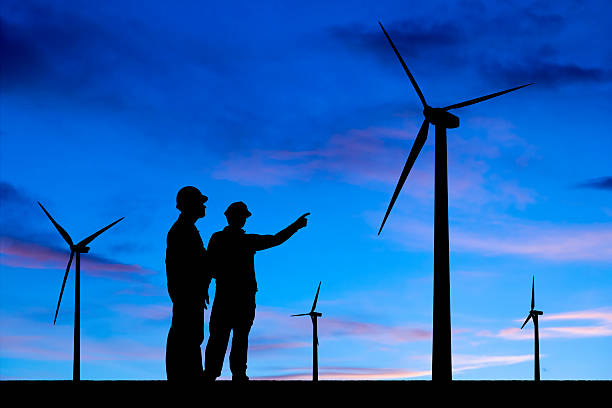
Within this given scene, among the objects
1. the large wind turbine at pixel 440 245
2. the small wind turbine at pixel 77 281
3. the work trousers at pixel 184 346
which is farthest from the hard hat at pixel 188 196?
the small wind turbine at pixel 77 281

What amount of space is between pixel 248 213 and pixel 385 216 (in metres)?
10.1

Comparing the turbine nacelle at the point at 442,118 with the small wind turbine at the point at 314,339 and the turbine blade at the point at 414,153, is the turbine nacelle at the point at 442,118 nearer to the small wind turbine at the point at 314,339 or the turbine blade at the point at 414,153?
the turbine blade at the point at 414,153

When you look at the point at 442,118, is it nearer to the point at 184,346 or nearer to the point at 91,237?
the point at 184,346

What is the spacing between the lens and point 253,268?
51.8 feet

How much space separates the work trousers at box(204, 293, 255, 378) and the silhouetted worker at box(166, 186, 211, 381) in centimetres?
195

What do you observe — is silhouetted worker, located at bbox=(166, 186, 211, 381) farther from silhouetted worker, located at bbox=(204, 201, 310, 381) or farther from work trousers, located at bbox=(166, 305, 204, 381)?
silhouetted worker, located at bbox=(204, 201, 310, 381)

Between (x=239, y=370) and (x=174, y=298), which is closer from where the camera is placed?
(x=174, y=298)

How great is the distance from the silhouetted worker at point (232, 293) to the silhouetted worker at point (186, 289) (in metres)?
1.97

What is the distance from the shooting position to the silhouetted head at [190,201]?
13.4m

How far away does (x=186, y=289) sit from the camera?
43.5 ft

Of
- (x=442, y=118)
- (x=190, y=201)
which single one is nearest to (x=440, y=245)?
(x=442, y=118)

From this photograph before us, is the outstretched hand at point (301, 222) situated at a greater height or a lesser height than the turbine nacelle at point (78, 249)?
lesser
